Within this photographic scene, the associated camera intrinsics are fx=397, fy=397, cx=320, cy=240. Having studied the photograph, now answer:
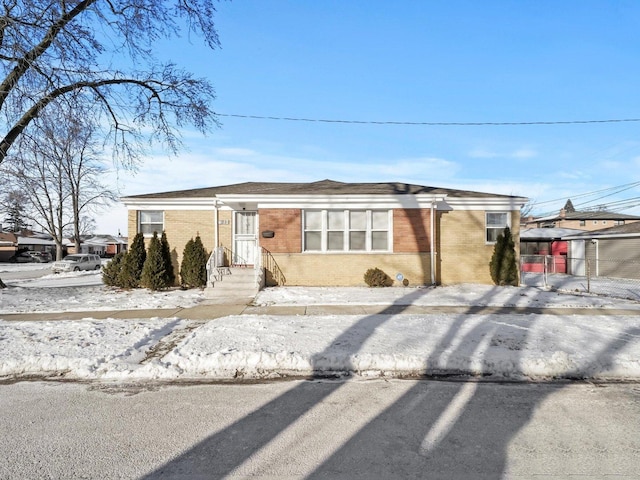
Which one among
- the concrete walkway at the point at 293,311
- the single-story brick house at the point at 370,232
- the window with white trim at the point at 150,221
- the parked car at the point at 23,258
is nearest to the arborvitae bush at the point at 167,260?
the window with white trim at the point at 150,221

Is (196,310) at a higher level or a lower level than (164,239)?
lower

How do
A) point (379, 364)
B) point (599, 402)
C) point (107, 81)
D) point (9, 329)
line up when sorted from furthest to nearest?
point (107, 81) → point (9, 329) → point (379, 364) → point (599, 402)

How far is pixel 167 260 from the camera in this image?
1467cm

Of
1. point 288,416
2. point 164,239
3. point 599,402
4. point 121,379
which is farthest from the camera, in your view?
point 164,239

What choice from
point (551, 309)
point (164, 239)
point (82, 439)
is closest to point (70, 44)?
point (164, 239)

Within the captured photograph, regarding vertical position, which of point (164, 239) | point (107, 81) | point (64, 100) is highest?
point (107, 81)

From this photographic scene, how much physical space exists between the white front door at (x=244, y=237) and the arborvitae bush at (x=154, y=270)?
2.71 m

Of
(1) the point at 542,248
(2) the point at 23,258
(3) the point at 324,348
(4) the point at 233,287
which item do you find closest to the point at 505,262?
(4) the point at 233,287

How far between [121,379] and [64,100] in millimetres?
10238

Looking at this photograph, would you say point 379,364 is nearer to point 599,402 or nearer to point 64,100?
point 599,402

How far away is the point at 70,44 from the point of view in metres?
11.4

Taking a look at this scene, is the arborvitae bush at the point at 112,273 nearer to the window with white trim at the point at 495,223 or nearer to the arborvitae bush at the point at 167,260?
the arborvitae bush at the point at 167,260

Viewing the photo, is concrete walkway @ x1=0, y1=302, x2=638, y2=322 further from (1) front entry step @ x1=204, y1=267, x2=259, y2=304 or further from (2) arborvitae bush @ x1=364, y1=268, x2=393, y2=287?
(2) arborvitae bush @ x1=364, y1=268, x2=393, y2=287

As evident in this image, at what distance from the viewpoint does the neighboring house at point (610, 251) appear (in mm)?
22453
